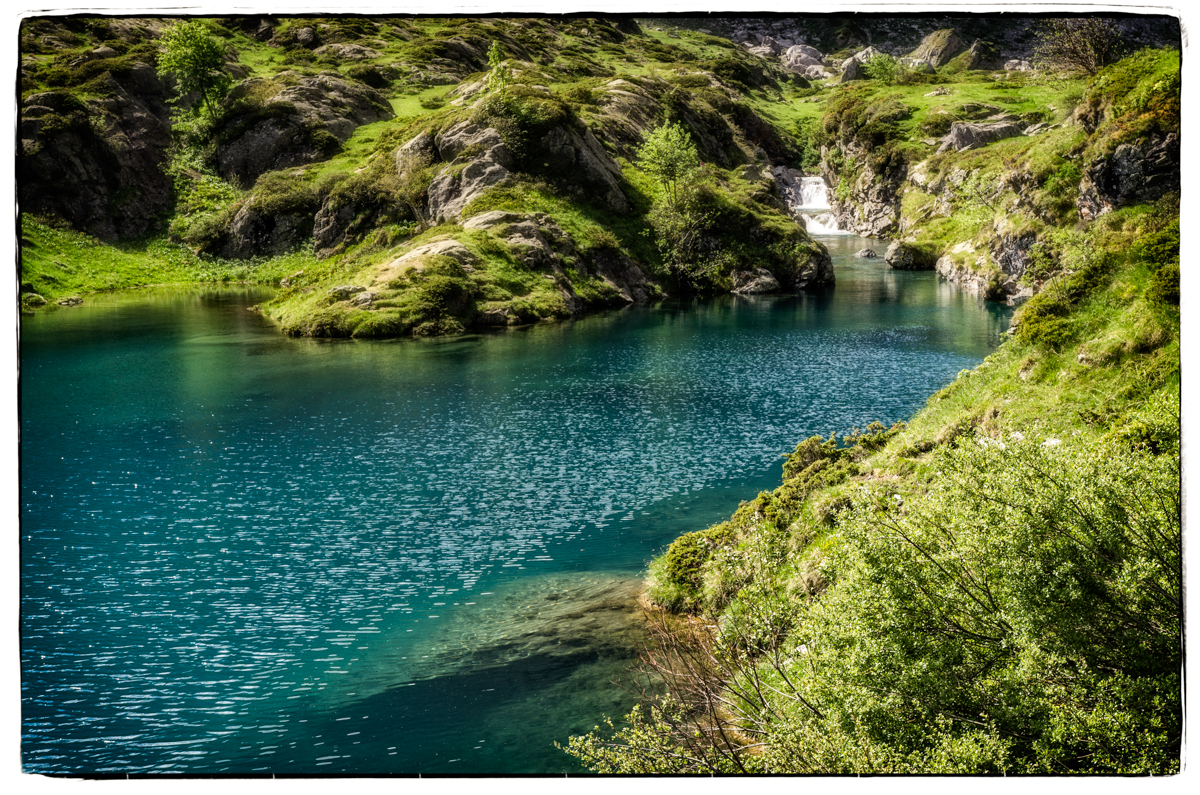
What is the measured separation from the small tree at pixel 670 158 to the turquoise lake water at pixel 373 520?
36569 mm

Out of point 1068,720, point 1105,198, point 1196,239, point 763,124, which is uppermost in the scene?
point 763,124

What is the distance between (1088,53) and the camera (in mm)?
29594

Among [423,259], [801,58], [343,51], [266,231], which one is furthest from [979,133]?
[266,231]

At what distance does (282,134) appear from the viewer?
120m

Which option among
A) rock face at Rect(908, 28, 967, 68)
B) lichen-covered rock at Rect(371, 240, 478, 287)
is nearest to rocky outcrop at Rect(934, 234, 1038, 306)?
lichen-covered rock at Rect(371, 240, 478, 287)

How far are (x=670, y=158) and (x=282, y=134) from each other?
62.7 m

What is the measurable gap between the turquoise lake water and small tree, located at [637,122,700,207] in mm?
36569

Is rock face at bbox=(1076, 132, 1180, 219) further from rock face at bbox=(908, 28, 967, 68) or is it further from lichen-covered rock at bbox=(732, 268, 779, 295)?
rock face at bbox=(908, 28, 967, 68)

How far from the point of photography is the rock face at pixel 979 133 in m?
119

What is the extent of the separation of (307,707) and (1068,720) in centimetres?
1509

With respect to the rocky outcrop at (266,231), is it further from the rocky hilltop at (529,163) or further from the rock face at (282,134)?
the rock face at (282,134)

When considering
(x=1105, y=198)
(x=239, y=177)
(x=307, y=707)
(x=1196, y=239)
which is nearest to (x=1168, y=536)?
(x=1196, y=239)

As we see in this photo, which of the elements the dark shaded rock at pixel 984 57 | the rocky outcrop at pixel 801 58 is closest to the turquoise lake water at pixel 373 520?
the rocky outcrop at pixel 801 58

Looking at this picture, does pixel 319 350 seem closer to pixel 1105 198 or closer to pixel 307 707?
pixel 307 707
